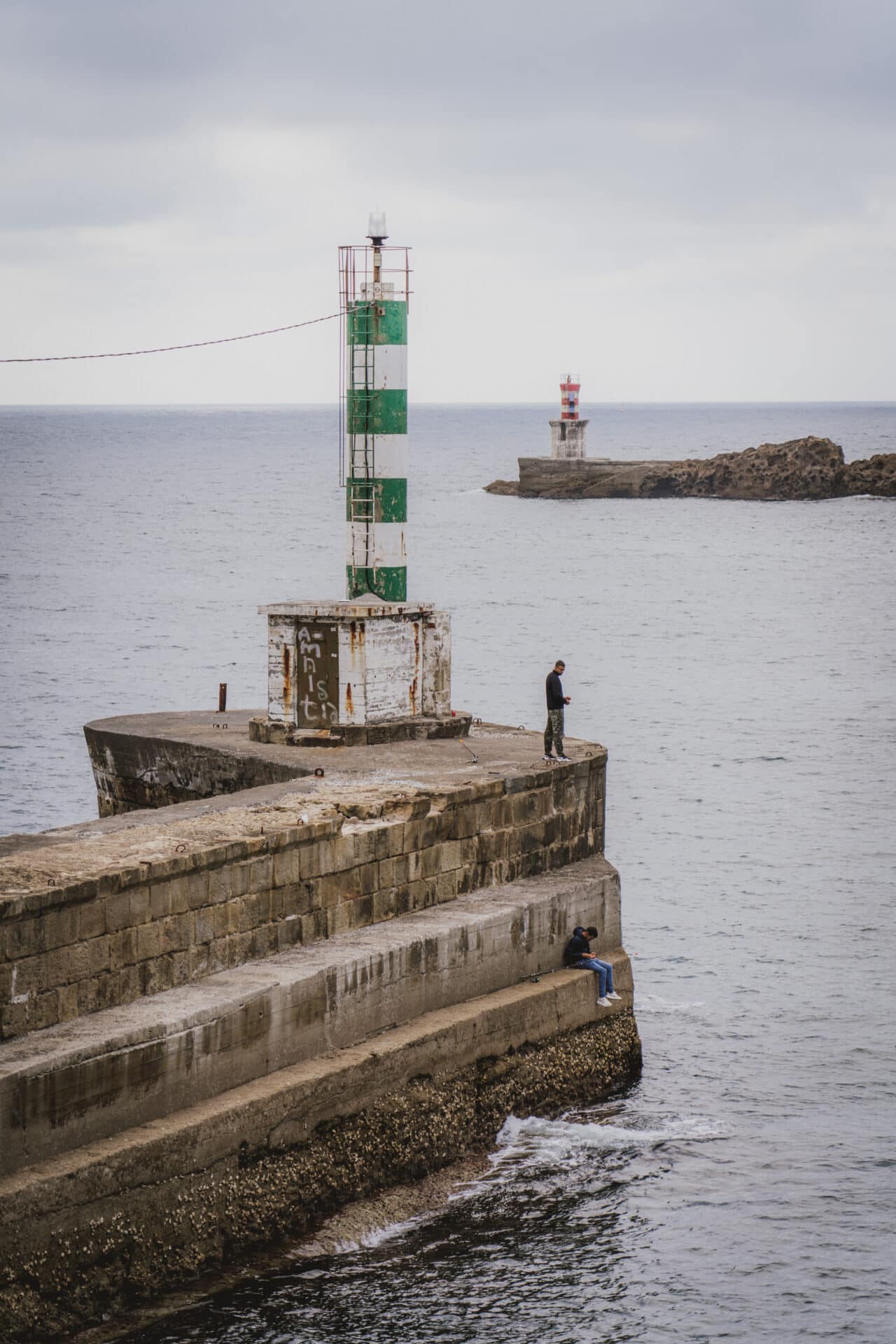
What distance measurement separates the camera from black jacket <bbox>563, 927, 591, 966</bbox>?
1631cm

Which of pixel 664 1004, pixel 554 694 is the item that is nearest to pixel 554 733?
pixel 554 694

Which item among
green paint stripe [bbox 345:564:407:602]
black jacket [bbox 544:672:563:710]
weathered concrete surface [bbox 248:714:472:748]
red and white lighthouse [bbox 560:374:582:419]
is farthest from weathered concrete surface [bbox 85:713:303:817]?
red and white lighthouse [bbox 560:374:582:419]

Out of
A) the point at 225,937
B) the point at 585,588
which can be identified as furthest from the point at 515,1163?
the point at 585,588

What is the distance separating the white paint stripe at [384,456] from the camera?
1900 centimetres

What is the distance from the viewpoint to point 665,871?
78.4 feet

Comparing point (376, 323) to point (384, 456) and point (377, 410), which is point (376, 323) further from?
point (384, 456)

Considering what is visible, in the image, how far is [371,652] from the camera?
18281mm

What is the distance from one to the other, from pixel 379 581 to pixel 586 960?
16.6 ft

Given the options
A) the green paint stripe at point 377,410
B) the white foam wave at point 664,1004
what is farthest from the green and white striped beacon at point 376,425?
the white foam wave at point 664,1004

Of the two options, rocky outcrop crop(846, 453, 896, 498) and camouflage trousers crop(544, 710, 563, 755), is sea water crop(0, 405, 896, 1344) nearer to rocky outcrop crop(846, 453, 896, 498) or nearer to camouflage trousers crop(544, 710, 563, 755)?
camouflage trousers crop(544, 710, 563, 755)

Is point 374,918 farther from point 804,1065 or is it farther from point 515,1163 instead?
point 804,1065

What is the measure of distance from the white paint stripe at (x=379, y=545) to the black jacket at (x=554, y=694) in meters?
2.65

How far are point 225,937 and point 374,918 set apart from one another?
1851 mm

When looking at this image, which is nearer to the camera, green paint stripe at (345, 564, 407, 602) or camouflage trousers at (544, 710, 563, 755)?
camouflage trousers at (544, 710, 563, 755)
